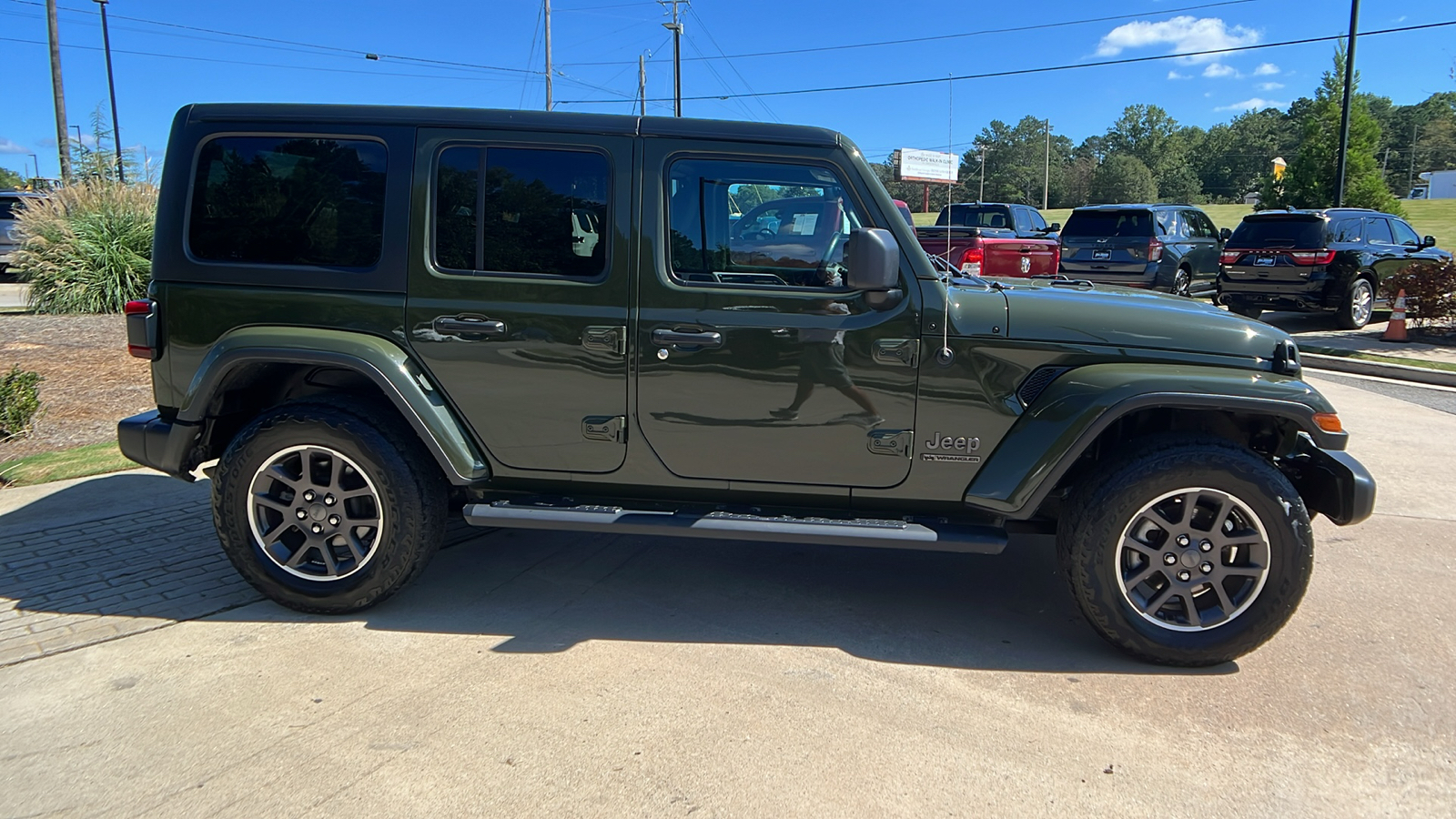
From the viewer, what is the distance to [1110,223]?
1611cm

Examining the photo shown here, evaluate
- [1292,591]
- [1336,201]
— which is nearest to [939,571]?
[1292,591]

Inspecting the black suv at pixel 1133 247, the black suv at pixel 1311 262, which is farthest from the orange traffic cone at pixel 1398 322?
the black suv at pixel 1133 247

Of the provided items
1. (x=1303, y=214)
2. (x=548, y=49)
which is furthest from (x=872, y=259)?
(x=548, y=49)

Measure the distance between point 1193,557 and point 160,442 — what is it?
14.0 ft

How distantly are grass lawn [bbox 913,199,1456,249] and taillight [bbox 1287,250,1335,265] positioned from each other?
Result: 63.4 feet

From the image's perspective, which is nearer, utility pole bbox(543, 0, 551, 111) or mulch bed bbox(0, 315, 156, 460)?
mulch bed bbox(0, 315, 156, 460)

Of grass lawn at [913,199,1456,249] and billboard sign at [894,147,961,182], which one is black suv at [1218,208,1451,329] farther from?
grass lawn at [913,199,1456,249]

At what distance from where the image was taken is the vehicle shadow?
148 inches

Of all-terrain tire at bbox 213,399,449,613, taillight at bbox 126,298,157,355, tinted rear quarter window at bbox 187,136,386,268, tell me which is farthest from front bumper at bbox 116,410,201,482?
tinted rear quarter window at bbox 187,136,386,268

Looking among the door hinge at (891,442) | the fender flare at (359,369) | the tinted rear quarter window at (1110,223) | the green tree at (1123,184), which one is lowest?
the door hinge at (891,442)

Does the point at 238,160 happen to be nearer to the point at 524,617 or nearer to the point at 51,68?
the point at 524,617

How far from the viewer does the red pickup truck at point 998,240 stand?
14.0m

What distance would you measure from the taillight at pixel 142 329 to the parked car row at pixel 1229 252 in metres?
10.0

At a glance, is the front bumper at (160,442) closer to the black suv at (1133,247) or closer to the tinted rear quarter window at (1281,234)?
the tinted rear quarter window at (1281,234)
